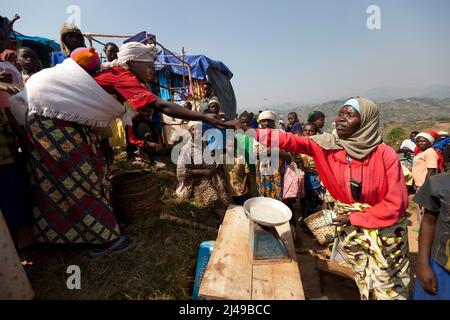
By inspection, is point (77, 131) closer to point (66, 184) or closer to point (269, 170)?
point (66, 184)

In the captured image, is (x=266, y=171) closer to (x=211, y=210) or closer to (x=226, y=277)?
(x=211, y=210)

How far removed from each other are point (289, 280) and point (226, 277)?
49 centimetres

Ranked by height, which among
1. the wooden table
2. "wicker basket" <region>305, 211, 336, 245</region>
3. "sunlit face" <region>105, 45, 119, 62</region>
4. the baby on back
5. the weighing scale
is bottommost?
"wicker basket" <region>305, 211, 336, 245</region>

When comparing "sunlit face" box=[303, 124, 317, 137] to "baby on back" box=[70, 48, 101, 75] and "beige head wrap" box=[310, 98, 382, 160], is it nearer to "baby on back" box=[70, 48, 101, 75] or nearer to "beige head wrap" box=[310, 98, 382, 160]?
"beige head wrap" box=[310, 98, 382, 160]

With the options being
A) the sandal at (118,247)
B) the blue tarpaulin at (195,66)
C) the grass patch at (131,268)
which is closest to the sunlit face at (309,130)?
the grass patch at (131,268)

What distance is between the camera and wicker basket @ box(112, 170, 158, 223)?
3145 mm

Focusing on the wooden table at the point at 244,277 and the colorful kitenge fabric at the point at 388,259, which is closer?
the wooden table at the point at 244,277

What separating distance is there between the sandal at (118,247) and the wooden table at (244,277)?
1.20 meters

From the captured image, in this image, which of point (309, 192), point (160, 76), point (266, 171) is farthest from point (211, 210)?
point (160, 76)

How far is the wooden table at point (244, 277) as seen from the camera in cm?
171

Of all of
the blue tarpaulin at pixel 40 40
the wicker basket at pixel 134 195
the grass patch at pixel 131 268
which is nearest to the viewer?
the grass patch at pixel 131 268

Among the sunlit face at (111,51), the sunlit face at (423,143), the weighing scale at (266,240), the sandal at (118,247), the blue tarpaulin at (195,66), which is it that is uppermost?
the blue tarpaulin at (195,66)

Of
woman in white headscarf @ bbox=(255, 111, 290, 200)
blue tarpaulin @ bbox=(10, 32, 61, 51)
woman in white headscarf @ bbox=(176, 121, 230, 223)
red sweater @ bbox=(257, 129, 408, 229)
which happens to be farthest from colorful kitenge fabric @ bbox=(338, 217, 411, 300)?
blue tarpaulin @ bbox=(10, 32, 61, 51)

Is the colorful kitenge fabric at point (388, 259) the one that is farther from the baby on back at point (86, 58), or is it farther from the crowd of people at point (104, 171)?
the baby on back at point (86, 58)
